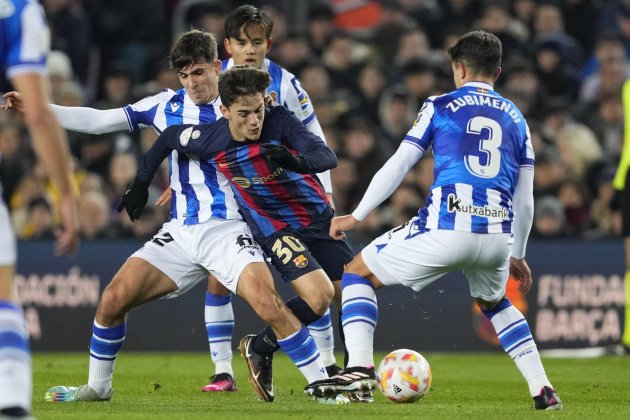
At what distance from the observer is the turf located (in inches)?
275

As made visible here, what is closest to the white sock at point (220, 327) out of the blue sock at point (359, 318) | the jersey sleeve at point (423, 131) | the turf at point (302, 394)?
the turf at point (302, 394)

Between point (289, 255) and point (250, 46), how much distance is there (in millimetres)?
1775

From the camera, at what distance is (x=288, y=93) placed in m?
8.88

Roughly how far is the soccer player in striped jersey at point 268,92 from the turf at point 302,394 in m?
0.27

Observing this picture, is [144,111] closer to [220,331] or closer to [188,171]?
[188,171]

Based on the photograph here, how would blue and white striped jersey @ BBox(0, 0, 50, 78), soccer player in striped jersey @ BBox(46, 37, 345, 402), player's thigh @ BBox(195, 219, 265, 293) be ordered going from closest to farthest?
blue and white striped jersey @ BBox(0, 0, 50, 78) < soccer player in striped jersey @ BBox(46, 37, 345, 402) < player's thigh @ BBox(195, 219, 265, 293)

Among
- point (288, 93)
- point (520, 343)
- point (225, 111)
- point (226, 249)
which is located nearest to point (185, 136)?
point (225, 111)

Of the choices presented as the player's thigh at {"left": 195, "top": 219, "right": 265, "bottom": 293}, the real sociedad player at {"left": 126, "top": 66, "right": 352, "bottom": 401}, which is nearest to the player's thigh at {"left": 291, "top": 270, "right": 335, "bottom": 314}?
the real sociedad player at {"left": 126, "top": 66, "right": 352, "bottom": 401}

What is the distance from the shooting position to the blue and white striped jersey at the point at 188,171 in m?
8.03

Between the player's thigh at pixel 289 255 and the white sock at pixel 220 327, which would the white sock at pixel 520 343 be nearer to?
the player's thigh at pixel 289 255

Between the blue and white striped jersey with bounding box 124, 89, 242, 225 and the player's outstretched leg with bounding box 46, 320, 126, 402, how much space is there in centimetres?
83

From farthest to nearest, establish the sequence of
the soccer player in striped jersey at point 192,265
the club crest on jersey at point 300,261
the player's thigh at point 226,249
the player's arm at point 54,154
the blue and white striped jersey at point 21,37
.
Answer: the club crest on jersey at point 300,261
the player's thigh at point 226,249
the soccer player in striped jersey at point 192,265
the blue and white striped jersey at point 21,37
the player's arm at point 54,154

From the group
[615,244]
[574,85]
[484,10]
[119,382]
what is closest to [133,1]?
[484,10]

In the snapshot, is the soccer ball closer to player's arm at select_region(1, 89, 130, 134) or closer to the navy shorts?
the navy shorts
